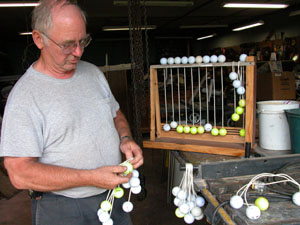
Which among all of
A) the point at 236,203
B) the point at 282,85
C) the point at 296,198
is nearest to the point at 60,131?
the point at 236,203

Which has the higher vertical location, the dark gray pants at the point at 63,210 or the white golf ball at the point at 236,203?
the white golf ball at the point at 236,203

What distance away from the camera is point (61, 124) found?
1.14 m

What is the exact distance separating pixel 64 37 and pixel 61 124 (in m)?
0.34

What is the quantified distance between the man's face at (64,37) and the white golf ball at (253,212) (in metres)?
0.85

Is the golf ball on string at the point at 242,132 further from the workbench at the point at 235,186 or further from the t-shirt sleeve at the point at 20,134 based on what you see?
the t-shirt sleeve at the point at 20,134

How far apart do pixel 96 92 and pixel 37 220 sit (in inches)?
23.8

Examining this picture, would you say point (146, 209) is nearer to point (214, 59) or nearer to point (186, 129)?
point (186, 129)

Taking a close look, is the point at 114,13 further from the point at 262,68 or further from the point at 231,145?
the point at 231,145

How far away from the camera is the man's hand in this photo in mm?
1276

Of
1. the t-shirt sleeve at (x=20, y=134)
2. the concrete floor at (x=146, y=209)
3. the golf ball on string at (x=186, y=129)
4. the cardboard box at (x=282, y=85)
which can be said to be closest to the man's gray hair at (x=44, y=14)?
the t-shirt sleeve at (x=20, y=134)

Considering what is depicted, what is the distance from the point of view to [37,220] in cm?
122

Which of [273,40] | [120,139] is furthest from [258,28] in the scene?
[120,139]

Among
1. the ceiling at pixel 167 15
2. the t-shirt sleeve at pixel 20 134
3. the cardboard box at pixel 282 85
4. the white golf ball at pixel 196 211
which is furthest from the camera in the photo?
the ceiling at pixel 167 15

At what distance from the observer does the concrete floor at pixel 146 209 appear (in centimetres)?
285
